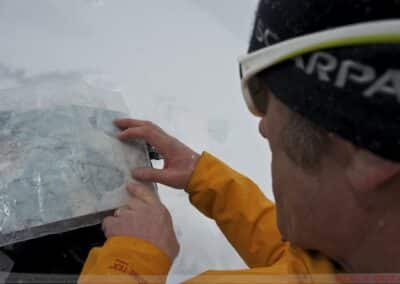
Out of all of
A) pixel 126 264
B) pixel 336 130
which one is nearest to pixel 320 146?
pixel 336 130

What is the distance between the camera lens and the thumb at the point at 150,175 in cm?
97

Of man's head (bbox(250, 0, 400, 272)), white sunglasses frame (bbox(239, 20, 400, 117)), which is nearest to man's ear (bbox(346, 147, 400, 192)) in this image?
man's head (bbox(250, 0, 400, 272))

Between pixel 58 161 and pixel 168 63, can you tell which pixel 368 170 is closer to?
pixel 58 161

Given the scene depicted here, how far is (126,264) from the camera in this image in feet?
2.59

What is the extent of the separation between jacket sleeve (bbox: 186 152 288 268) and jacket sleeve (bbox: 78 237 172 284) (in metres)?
0.23

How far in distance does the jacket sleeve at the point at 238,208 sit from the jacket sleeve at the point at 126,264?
225 millimetres

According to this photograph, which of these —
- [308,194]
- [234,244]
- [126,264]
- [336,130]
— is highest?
[336,130]

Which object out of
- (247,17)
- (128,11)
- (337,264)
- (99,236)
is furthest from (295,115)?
(247,17)

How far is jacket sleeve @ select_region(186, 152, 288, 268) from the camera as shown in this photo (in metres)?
1.00

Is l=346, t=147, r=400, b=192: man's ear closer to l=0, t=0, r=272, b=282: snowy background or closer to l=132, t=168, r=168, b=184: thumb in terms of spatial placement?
l=132, t=168, r=168, b=184: thumb

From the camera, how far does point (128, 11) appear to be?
6.56 ft

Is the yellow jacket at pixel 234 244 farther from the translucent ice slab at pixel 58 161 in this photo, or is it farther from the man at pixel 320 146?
the translucent ice slab at pixel 58 161

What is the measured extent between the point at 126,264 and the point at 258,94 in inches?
13.6

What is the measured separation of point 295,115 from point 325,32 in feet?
0.40
